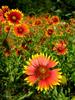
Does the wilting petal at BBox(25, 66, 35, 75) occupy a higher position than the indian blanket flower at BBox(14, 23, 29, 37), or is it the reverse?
the indian blanket flower at BBox(14, 23, 29, 37)

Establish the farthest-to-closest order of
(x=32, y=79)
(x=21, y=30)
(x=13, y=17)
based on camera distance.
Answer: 1. (x=21, y=30)
2. (x=13, y=17)
3. (x=32, y=79)

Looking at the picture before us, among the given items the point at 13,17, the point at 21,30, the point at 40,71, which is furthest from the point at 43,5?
the point at 40,71

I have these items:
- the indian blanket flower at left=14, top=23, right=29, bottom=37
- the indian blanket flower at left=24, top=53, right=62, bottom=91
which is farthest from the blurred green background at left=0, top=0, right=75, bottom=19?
the indian blanket flower at left=24, top=53, right=62, bottom=91

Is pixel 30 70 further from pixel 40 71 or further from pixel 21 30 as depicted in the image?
pixel 21 30

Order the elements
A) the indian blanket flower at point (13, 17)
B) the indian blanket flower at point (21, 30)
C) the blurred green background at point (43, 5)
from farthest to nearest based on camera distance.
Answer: the blurred green background at point (43, 5), the indian blanket flower at point (21, 30), the indian blanket flower at point (13, 17)

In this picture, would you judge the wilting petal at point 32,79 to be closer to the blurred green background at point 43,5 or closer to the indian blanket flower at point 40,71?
the indian blanket flower at point 40,71

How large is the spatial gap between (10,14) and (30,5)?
1068cm

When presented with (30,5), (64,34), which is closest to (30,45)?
(64,34)

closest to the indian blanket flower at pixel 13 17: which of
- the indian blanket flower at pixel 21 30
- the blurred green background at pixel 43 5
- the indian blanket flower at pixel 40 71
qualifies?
the indian blanket flower at pixel 21 30

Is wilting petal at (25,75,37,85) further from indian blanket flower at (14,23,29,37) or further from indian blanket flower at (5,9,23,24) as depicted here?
indian blanket flower at (14,23,29,37)

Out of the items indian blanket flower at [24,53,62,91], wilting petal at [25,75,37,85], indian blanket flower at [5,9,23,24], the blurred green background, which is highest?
the blurred green background

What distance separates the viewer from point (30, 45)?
4090 mm

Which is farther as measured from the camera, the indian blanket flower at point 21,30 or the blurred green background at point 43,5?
the blurred green background at point 43,5

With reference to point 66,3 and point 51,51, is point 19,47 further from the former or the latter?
point 66,3
